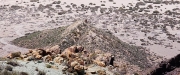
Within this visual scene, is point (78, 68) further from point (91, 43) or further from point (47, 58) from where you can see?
point (91, 43)

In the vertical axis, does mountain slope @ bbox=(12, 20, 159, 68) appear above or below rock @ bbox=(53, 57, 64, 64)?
below

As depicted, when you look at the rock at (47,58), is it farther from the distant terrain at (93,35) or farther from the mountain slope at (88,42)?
the mountain slope at (88,42)

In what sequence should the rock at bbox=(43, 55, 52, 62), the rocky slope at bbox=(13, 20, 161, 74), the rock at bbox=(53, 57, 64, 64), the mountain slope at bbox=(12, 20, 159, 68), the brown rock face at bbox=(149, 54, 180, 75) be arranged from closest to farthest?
the brown rock face at bbox=(149, 54, 180, 75) < the rock at bbox=(53, 57, 64, 64) < the rock at bbox=(43, 55, 52, 62) < the rocky slope at bbox=(13, 20, 161, 74) < the mountain slope at bbox=(12, 20, 159, 68)

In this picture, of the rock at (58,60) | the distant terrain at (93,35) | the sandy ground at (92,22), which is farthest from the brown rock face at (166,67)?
the sandy ground at (92,22)

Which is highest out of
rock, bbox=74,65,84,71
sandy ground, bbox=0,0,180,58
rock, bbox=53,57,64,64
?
rock, bbox=53,57,64,64

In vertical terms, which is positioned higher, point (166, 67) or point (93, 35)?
point (166, 67)

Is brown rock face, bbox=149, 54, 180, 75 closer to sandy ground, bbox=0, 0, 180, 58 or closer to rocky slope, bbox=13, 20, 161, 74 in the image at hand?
rocky slope, bbox=13, 20, 161, 74

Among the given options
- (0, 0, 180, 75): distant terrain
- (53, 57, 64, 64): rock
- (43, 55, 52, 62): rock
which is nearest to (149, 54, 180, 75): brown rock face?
(0, 0, 180, 75): distant terrain

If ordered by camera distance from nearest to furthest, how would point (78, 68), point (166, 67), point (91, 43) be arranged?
point (166, 67), point (78, 68), point (91, 43)

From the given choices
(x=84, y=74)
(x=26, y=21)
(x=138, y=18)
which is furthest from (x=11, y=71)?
(x=138, y=18)

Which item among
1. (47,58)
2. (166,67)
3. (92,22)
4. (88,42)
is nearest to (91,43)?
(88,42)

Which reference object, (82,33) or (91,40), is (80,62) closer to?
(91,40)
